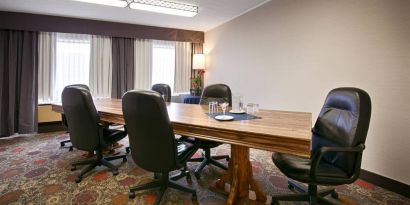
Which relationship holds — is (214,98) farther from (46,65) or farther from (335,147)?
(46,65)

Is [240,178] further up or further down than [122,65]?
further down

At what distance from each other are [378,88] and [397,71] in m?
0.24

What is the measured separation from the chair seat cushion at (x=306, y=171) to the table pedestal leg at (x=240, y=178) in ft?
0.89

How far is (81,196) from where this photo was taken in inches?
89.4

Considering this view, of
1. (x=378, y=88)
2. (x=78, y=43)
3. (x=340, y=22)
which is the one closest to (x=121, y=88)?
(x=78, y=43)

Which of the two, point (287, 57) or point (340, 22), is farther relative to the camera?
point (287, 57)

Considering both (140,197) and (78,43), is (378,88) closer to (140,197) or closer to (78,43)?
(140,197)

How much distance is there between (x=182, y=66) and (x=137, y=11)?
1918 millimetres

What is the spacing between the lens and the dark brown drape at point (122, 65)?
492 centimetres

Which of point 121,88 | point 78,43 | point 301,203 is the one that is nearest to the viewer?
point 301,203

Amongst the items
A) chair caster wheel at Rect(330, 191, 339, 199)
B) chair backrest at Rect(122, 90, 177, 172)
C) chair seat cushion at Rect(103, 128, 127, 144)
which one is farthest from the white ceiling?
chair caster wheel at Rect(330, 191, 339, 199)

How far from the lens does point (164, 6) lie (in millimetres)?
3705

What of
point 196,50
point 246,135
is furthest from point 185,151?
point 196,50

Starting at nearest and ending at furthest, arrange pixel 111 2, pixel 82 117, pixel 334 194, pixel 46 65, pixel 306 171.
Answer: pixel 306 171 → pixel 334 194 → pixel 82 117 → pixel 111 2 → pixel 46 65
